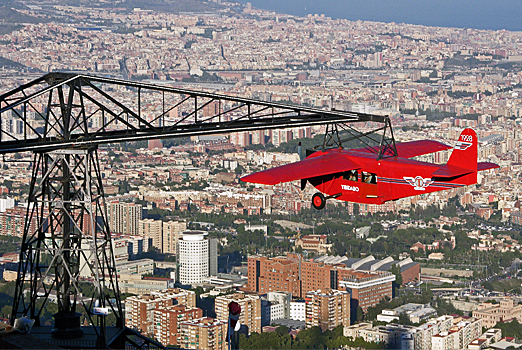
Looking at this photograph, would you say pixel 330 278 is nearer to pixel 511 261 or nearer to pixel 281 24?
pixel 511 261

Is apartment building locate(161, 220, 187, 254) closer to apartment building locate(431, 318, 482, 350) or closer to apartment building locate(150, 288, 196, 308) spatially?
apartment building locate(150, 288, 196, 308)

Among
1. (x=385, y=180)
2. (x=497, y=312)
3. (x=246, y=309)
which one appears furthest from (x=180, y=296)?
(x=385, y=180)

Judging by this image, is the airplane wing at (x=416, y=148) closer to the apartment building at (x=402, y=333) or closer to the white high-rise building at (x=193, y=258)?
the apartment building at (x=402, y=333)

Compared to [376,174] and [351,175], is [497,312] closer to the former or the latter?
[351,175]

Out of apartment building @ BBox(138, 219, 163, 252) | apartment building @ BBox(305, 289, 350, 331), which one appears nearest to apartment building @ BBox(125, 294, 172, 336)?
apartment building @ BBox(305, 289, 350, 331)

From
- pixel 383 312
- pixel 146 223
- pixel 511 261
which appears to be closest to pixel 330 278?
pixel 383 312

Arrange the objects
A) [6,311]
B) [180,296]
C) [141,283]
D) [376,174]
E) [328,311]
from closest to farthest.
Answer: [376,174] < [6,311] < [328,311] < [180,296] < [141,283]
